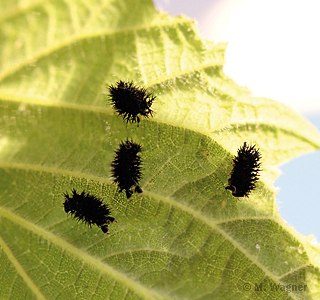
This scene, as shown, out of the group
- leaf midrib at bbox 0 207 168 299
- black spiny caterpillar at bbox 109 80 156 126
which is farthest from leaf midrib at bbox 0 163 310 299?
black spiny caterpillar at bbox 109 80 156 126

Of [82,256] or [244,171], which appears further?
[244,171]

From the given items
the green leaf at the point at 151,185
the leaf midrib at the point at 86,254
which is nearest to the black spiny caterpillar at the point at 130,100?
the green leaf at the point at 151,185

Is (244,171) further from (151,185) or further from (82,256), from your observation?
(82,256)

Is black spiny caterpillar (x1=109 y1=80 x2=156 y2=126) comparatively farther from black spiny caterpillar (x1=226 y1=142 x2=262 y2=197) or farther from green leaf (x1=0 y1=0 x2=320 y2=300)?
black spiny caterpillar (x1=226 y1=142 x2=262 y2=197)

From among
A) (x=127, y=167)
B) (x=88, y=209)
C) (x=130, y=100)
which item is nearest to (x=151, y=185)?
(x=127, y=167)

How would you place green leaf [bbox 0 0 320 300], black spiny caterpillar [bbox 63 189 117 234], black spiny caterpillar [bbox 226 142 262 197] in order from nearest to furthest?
green leaf [bbox 0 0 320 300] → black spiny caterpillar [bbox 63 189 117 234] → black spiny caterpillar [bbox 226 142 262 197]

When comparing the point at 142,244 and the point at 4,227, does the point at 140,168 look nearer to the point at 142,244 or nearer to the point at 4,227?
the point at 142,244
